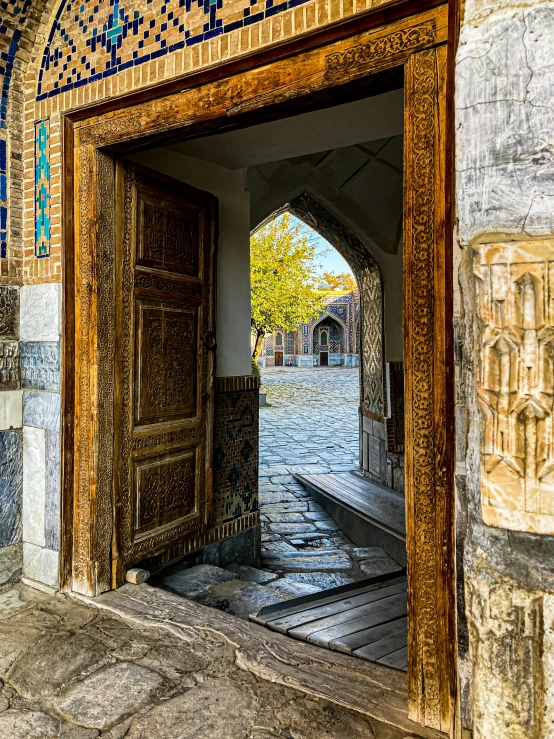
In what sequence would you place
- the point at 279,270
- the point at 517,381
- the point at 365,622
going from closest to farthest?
1. the point at 517,381
2. the point at 365,622
3. the point at 279,270

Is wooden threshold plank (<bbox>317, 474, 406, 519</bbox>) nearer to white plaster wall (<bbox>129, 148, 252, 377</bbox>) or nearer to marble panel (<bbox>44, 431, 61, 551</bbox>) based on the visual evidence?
white plaster wall (<bbox>129, 148, 252, 377</bbox>)

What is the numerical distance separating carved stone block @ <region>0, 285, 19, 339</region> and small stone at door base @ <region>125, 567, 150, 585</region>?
1.58 metres

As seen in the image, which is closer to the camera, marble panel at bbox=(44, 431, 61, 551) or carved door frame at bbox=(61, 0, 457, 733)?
carved door frame at bbox=(61, 0, 457, 733)

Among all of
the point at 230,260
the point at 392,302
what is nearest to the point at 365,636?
the point at 230,260

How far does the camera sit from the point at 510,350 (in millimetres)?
1384

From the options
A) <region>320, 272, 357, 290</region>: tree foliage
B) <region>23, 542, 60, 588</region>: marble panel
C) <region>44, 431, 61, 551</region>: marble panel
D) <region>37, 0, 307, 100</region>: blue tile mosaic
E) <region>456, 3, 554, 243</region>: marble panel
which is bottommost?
<region>23, 542, 60, 588</region>: marble panel

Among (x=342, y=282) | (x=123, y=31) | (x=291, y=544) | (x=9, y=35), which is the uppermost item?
(x=342, y=282)

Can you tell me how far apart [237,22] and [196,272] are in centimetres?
163

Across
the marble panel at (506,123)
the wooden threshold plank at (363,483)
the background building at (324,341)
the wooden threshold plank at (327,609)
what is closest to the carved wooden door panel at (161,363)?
the wooden threshold plank at (327,609)

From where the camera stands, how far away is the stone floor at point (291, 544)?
3.65 metres

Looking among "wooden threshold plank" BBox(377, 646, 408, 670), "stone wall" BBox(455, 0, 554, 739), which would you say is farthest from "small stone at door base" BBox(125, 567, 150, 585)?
"stone wall" BBox(455, 0, 554, 739)

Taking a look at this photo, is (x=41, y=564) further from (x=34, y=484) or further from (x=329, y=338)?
(x=329, y=338)

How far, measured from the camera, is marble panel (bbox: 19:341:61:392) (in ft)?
10.6

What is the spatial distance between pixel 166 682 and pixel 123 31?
3.12 metres
